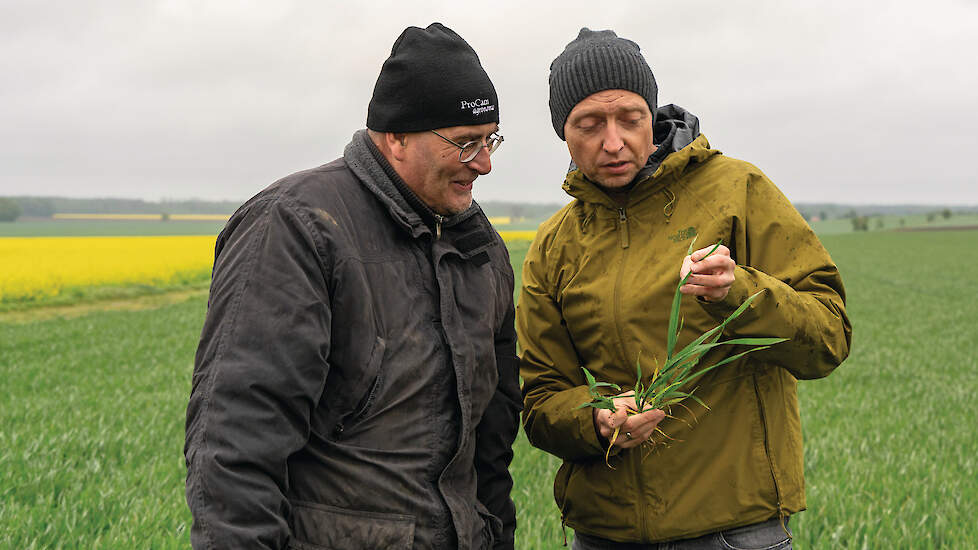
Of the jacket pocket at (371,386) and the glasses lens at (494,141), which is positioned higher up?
the glasses lens at (494,141)

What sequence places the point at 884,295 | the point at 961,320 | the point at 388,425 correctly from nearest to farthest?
the point at 388,425, the point at 961,320, the point at 884,295

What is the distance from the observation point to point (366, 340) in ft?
6.07

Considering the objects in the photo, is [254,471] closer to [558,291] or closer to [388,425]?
[388,425]

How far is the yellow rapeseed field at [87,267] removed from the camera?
20.1 m

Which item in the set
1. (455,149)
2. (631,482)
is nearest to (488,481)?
(631,482)

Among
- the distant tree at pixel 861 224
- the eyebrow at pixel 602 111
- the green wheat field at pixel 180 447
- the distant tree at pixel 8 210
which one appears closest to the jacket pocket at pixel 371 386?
the eyebrow at pixel 602 111

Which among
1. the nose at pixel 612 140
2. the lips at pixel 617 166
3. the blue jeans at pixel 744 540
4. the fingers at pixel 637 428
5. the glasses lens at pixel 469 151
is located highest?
the nose at pixel 612 140

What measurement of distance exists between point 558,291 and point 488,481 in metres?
0.65

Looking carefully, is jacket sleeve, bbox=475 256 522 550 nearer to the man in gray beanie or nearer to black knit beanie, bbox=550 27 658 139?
the man in gray beanie

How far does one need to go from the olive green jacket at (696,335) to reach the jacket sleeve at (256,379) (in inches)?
35.3

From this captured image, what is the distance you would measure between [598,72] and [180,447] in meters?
5.58

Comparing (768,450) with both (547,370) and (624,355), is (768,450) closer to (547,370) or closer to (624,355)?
(624,355)

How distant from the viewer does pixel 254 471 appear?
5.47ft

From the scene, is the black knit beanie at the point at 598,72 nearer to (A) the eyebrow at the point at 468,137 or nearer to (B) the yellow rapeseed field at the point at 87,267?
(A) the eyebrow at the point at 468,137
